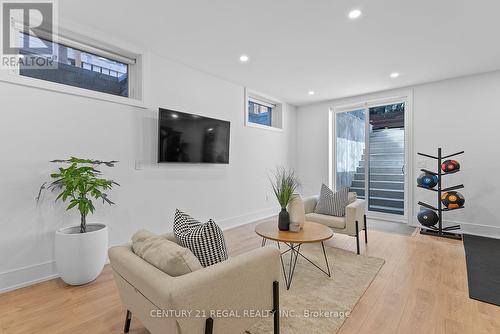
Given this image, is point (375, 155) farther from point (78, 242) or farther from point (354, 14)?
point (78, 242)

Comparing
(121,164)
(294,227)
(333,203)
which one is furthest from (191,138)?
(333,203)

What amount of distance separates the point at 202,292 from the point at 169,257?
237 millimetres

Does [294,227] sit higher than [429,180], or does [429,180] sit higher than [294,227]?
[429,180]

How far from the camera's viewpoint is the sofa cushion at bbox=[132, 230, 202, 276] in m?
1.19

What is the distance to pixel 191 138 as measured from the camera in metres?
3.57

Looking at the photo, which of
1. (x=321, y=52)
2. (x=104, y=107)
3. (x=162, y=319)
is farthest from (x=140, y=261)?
(x=321, y=52)

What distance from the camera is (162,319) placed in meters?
1.16

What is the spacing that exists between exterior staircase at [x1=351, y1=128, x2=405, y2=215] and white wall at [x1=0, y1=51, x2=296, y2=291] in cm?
253

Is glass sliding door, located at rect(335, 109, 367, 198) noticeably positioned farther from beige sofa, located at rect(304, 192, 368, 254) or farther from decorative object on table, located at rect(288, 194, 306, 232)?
decorative object on table, located at rect(288, 194, 306, 232)

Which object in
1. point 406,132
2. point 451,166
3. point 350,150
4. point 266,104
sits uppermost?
point 266,104

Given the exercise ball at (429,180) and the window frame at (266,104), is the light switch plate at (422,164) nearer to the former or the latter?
the exercise ball at (429,180)

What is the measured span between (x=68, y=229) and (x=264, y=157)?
3568 millimetres

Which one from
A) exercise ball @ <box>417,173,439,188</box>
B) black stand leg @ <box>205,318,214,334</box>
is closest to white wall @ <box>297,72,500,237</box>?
exercise ball @ <box>417,173,439,188</box>

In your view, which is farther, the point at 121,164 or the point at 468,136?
the point at 468,136
